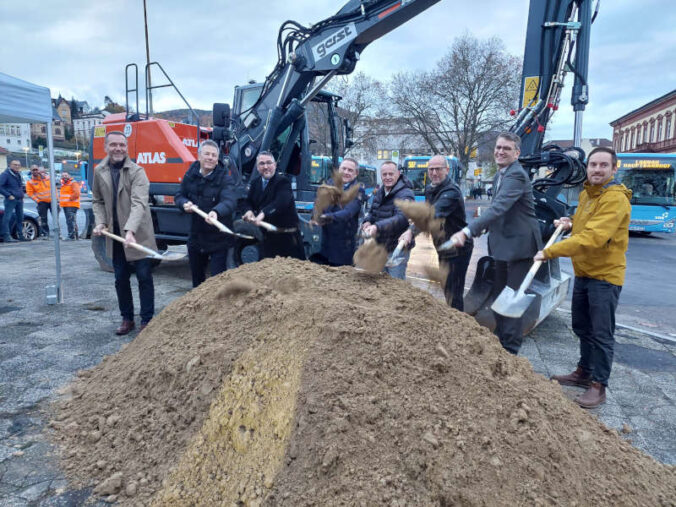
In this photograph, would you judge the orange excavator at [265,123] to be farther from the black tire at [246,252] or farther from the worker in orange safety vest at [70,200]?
the worker in orange safety vest at [70,200]

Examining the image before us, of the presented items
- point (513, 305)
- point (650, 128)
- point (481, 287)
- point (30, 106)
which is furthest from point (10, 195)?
point (650, 128)

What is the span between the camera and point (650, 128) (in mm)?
49969

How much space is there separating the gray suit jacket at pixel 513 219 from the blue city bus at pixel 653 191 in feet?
49.4

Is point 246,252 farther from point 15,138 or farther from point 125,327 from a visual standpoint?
point 15,138

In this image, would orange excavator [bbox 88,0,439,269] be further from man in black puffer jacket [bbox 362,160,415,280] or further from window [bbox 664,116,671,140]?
window [bbox 664,116,671,140]

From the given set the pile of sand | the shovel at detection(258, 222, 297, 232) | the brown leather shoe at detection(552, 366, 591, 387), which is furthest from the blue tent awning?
the brown leather shoe at detection(552, 366, 591, 387)

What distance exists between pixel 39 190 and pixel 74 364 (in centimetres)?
1000

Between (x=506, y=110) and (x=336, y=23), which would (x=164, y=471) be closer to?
(x=336, y=23)

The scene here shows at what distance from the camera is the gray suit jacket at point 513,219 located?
377 centimetres

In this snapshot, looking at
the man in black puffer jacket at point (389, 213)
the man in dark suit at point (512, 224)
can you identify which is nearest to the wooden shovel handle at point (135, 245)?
the man in black puffer jacket at point (389, 213)

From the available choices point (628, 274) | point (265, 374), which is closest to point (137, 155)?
point (265, 374)

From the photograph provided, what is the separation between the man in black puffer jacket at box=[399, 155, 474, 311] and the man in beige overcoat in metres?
2.54

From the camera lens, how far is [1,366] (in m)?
3.86

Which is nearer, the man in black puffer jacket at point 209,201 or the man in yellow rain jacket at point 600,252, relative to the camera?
the man in yellow rain jacket at point 600,252
